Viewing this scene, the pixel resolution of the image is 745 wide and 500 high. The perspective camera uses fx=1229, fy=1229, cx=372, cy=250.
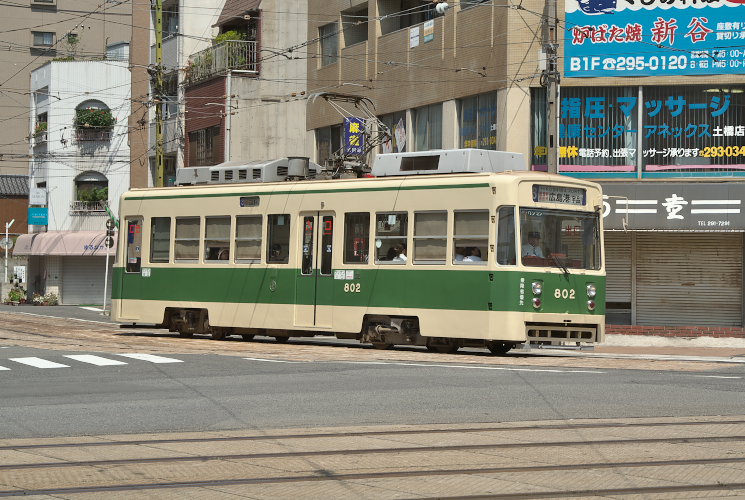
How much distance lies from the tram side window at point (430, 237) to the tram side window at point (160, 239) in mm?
6780

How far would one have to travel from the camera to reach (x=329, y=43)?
41500 millimetres

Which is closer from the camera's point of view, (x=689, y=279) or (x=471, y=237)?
(x=471, y=237)

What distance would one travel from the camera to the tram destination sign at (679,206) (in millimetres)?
29344

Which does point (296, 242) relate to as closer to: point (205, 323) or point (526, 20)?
point (205, 323)

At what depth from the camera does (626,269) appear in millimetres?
31156

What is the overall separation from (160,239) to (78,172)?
133 ft

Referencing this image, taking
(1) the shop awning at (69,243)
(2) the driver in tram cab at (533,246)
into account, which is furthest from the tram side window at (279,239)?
(1) the shop awning at (69,243)

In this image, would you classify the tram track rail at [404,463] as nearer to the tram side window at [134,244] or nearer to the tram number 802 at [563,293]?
the tram number 802 at [563,293]

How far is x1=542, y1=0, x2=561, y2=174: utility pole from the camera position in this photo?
28469 millimetres

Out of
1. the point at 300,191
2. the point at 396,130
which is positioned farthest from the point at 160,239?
the point at 396,130

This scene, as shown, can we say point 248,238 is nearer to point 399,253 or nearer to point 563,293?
point 399,253

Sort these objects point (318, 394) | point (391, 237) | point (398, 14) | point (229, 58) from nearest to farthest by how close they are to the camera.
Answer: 1. point (318, 394)
2. point (391, 237)
3. point (398, 14)
4. point (229, 58)

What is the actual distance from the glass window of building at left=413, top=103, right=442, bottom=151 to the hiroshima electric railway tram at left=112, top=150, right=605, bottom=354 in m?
10.6

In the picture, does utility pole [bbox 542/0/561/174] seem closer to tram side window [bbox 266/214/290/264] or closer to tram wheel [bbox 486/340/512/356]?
tram wheel [bbox 486/340/512/356]
